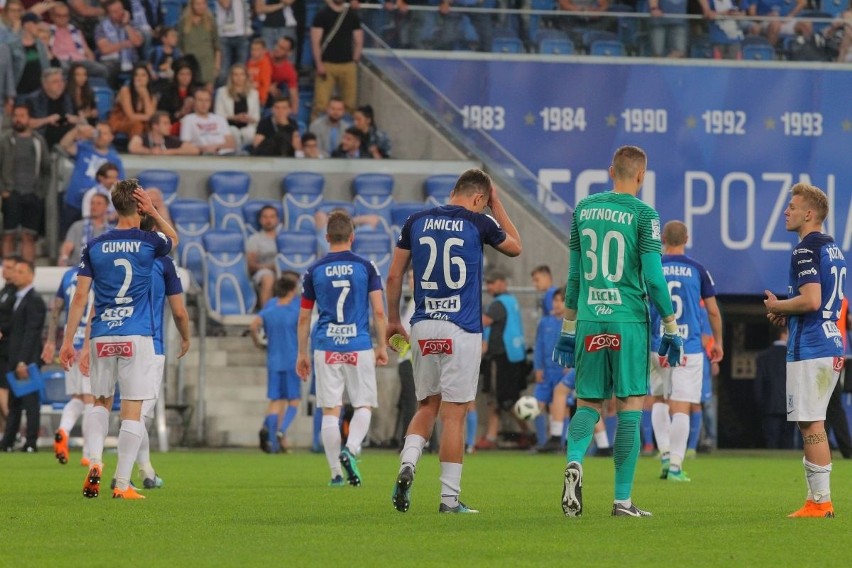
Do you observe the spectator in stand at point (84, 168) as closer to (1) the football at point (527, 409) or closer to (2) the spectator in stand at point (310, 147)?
(2) the spectator in stand at point (310, 147)

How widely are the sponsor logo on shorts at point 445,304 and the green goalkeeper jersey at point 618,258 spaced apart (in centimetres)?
78

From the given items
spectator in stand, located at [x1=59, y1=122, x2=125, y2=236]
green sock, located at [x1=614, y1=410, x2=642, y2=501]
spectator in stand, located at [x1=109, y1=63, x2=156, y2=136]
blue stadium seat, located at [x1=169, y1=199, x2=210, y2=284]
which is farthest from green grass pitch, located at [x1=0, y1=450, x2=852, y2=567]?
spectator in stand, located at [x1=109, y1=63, x2=156, y2=136]

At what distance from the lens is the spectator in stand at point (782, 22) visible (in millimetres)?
26834

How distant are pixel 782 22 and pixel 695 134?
7.20 ft

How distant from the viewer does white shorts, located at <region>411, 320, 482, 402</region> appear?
33.8ft

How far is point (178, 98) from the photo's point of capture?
84.7 ft

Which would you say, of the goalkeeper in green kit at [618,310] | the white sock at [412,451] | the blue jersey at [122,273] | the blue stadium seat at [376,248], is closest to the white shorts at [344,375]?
the blue jersey at [122,273]

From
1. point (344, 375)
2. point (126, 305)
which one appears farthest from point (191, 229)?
point (126, 305)

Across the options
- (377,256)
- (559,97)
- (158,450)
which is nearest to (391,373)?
(377,256)

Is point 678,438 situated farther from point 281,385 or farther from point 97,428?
point 281,385

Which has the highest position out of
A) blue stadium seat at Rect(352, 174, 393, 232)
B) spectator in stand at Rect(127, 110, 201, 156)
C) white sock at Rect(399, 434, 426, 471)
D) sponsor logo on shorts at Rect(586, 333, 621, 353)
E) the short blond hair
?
spectator in stand at Rect(127, 110, 201, 156)

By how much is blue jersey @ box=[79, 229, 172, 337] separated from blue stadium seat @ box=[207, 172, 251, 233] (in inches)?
529

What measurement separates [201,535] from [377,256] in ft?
51.2

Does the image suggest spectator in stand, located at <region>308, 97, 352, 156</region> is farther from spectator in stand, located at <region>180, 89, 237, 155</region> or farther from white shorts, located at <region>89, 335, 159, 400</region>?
white shorts, located at <region>89, 335, 159, 400</region>
